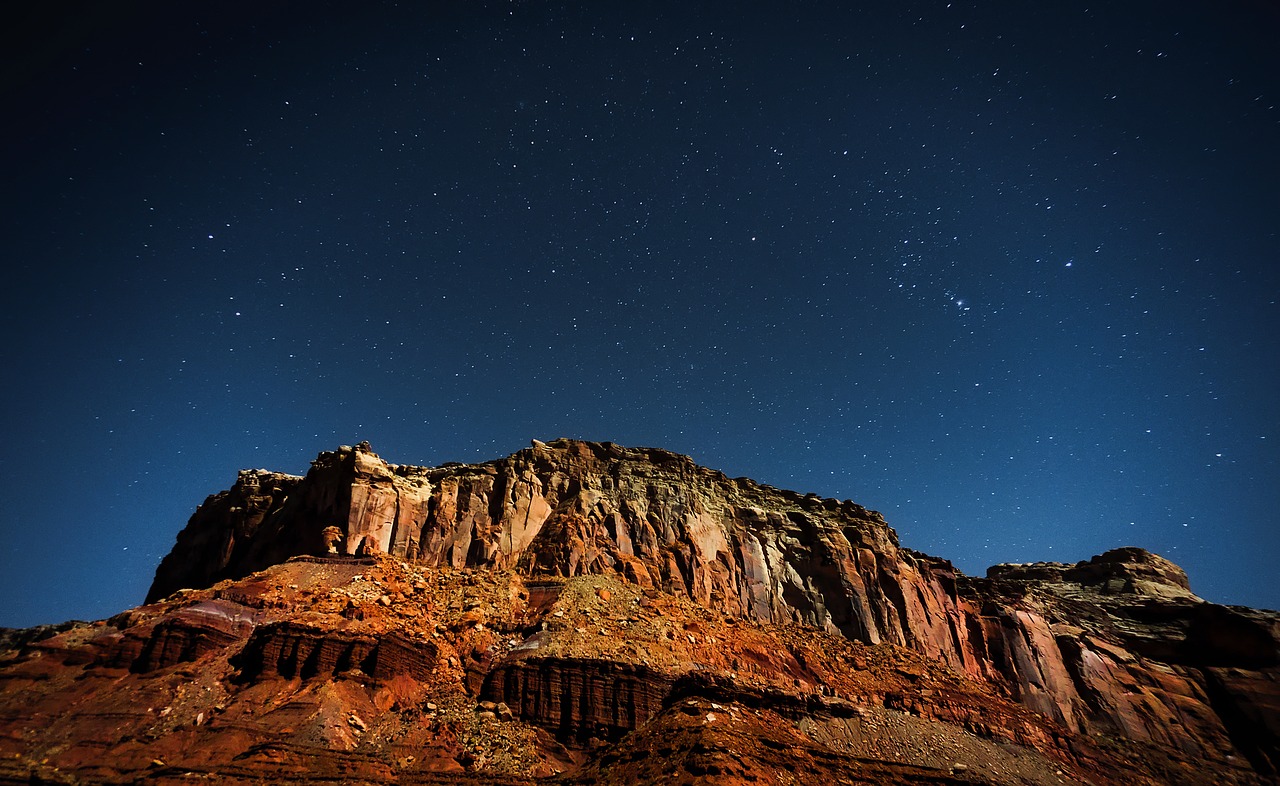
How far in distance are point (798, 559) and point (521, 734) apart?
41.8m

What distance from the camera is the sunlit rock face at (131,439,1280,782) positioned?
54500 mm

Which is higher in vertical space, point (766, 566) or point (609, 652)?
point (766, 566)

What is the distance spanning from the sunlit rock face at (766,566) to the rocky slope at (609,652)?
29cm

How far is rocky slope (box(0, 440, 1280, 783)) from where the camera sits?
28938 millimetres

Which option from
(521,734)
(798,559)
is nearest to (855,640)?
(798,559)

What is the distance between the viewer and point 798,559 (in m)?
67.0

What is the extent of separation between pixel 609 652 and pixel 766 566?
30384mm

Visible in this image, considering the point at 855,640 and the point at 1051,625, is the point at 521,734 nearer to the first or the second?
the point at 855,640

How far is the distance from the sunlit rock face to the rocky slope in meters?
0.29

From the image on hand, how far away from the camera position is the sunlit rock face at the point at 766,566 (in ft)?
179

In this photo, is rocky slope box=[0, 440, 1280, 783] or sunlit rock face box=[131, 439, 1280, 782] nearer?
rocky slope box=[0, 440, 1280, 783]

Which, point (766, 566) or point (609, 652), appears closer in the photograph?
point (609, 652)

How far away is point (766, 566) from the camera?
65125mm

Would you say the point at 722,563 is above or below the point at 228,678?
above
